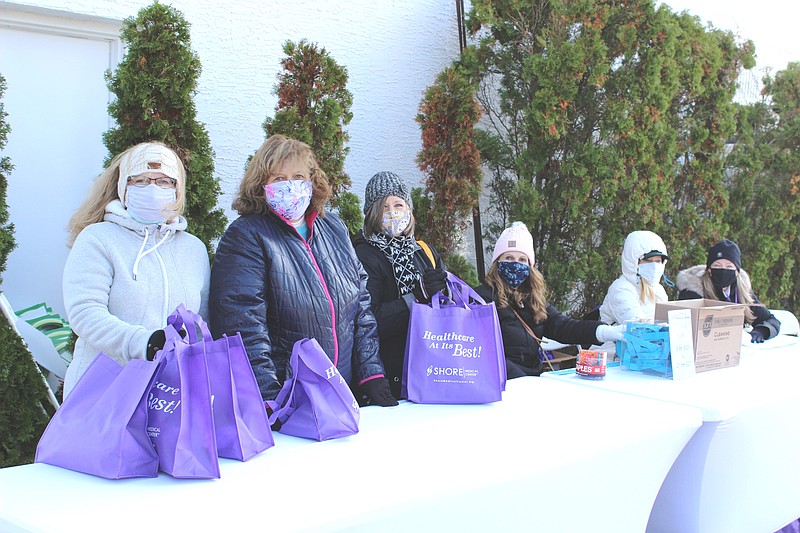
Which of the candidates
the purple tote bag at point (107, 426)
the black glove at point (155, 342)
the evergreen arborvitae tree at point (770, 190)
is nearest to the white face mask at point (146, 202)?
the black glove at point (155, 342)

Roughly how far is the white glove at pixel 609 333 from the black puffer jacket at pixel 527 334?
42mm

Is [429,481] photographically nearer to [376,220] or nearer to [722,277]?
[376,220]

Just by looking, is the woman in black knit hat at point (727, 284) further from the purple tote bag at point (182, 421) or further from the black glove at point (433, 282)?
the purple tote bag at point (182, 421)

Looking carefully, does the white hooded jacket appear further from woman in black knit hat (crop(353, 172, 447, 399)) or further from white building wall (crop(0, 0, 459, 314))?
white building wall (crop(0, 0, 459, 314))

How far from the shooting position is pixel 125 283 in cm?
→ 228

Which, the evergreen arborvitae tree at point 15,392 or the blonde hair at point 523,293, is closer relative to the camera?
the evergreen arborvitae tree at point 15,392

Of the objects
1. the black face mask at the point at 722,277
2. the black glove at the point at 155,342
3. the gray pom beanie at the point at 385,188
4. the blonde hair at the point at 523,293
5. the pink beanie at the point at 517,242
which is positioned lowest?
the black glove at the point at 155,342

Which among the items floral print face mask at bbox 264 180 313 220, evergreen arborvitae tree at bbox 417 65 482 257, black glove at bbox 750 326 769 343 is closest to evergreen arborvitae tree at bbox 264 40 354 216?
evergreen arborvitae tree at bbox 417 65 482 257

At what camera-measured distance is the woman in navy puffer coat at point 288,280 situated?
7.63 feet

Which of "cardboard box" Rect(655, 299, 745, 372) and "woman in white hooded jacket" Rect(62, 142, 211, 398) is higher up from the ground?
"woman in white hooded jacket" Rect(62, 142, 211, 398)

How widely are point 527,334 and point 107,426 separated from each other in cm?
216

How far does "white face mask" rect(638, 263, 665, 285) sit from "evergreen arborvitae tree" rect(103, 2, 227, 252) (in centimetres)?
255

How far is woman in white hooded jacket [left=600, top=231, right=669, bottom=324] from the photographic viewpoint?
4.12 metres

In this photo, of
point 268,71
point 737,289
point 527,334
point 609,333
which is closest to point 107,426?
point 527,334
